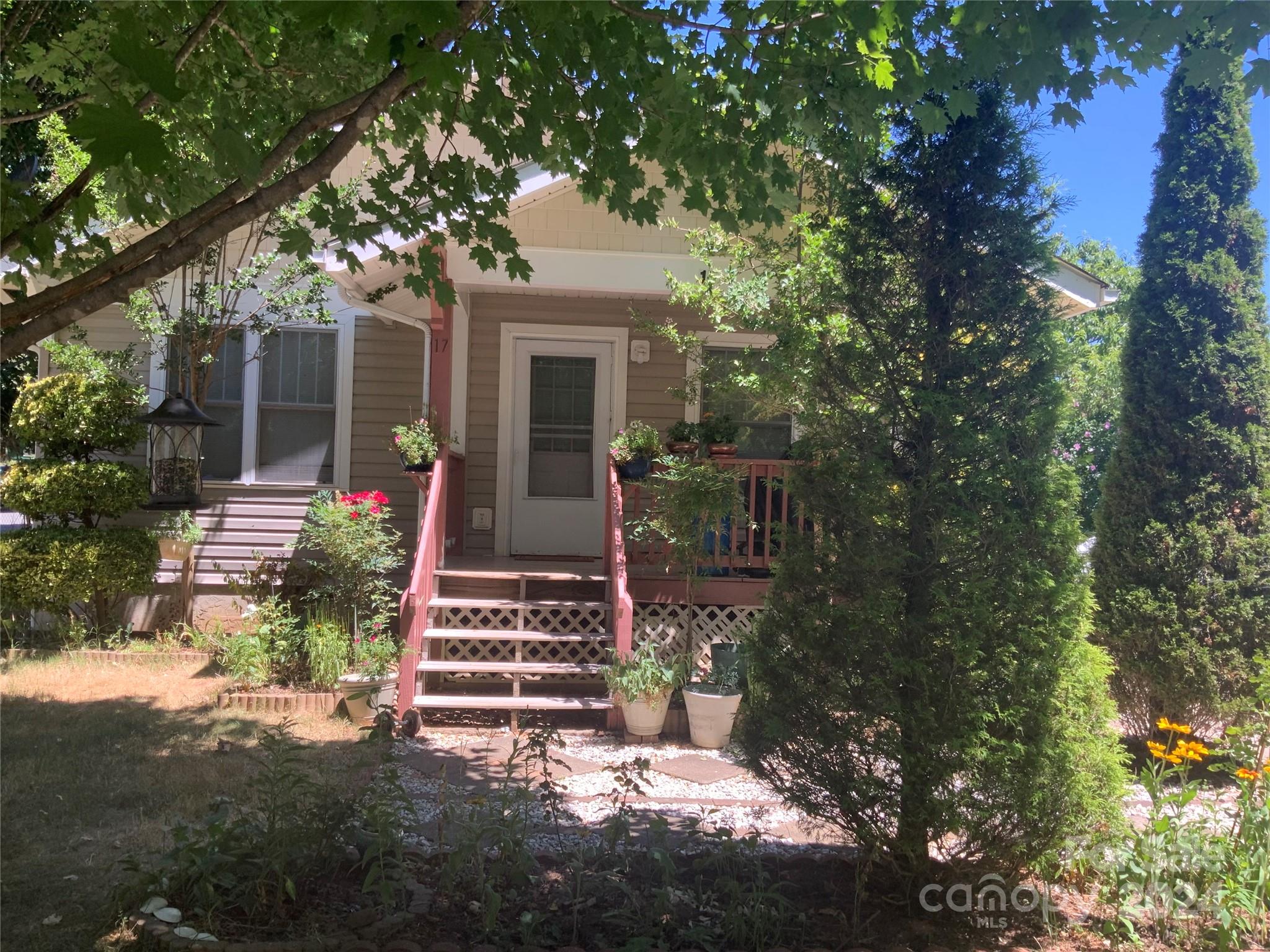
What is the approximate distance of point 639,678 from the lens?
642 centimetres

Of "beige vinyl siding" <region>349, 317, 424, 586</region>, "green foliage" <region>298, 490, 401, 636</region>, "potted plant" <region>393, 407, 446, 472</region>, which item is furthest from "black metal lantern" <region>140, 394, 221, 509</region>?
"potted plant" <region>393, 407, 446, 472</region>

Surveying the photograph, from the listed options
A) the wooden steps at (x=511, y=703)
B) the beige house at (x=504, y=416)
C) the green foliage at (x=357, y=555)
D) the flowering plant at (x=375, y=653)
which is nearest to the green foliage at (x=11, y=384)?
the beige house at (x=504, y=416)

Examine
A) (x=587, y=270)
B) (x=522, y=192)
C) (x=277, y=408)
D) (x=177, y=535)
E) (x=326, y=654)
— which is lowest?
(x=326, y=654)

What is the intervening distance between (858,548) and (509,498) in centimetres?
610

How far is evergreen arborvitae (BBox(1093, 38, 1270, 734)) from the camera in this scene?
6289 millimetres

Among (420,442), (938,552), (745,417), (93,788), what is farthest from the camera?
(745,417)

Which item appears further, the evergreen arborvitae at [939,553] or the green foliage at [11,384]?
the green foliage at [11,384]

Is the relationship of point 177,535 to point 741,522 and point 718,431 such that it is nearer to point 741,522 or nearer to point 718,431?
point 718,431

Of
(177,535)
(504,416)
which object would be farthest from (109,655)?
(504,416)

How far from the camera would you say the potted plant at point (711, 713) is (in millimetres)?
6469

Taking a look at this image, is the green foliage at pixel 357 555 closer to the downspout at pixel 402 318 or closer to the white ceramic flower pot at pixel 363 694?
the white ceramic flower pot at pixel 363 694

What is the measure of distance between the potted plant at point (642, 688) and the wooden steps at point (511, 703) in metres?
0.22

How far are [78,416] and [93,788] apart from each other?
484 centimetres

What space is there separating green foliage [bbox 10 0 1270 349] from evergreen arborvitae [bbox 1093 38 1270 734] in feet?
12.2
